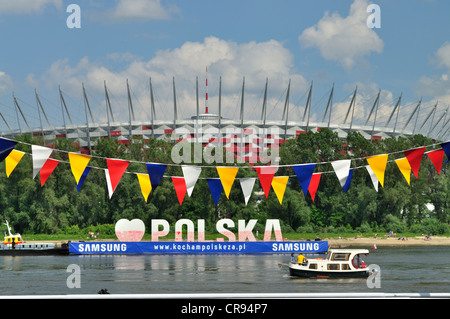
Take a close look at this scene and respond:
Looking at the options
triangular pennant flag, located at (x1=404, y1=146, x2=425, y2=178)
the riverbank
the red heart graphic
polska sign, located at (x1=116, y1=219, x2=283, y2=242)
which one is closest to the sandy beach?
the riverbank

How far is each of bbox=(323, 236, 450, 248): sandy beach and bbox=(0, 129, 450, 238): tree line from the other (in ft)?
7.66

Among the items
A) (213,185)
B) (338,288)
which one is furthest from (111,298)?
(338,288)

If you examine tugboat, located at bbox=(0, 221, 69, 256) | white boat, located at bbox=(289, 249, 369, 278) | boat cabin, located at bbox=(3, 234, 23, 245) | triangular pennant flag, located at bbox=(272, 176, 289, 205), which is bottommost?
tugboat, located at bbox=(0, 221, 69, 256)

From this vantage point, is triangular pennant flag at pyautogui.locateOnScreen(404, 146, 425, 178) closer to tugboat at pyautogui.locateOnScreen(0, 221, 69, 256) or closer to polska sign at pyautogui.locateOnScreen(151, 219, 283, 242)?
polska sign at pyautogui.locateOnScreen(151, 219, 283, 242)

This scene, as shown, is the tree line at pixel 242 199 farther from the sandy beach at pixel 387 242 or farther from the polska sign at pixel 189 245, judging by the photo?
the polska sign at pixel 189 245

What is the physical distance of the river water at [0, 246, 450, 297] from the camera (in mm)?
24938

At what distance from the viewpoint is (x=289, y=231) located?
6550cm

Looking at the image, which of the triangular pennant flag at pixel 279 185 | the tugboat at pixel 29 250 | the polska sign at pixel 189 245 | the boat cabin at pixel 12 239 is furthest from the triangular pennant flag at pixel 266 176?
the boat cabin at pixel 12 239

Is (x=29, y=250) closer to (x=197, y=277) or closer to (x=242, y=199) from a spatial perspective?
(x=197, y=277)

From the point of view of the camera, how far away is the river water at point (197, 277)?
24938mm

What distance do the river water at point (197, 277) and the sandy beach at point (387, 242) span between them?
17.5 metres

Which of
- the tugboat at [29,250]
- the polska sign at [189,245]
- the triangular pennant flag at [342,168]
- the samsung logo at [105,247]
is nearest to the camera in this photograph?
the triangular pennant flag at [342,168]

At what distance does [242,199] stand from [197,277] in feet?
110
